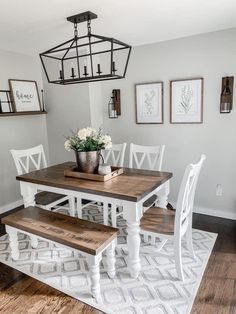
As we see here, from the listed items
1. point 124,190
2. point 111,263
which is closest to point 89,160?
point 124,190

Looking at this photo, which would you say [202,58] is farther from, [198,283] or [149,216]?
[198,283]

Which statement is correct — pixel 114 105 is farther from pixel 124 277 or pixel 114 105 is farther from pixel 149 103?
pixel 124 277

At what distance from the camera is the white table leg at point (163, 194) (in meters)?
2.52

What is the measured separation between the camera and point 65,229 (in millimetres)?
2105

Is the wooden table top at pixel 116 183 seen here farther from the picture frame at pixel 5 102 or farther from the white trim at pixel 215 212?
the picture frame at pixel 5 102

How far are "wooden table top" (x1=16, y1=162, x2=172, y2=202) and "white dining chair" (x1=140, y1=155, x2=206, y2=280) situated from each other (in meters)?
0.30

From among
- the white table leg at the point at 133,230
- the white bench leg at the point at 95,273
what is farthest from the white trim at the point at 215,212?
the white bench leg at the point at 95,273

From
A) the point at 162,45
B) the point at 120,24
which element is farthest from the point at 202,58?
the point at 120,24

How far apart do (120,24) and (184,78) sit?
42.1 inches

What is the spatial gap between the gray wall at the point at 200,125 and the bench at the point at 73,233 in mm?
1700

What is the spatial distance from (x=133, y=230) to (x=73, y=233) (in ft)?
1.62

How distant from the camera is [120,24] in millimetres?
2600

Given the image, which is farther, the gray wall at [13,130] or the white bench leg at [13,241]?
the gray wall at [13,130]

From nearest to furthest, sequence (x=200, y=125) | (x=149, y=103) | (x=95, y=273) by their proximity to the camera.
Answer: (x=95, y=273)
(x=200, y=125)
(x=149, y=103)
